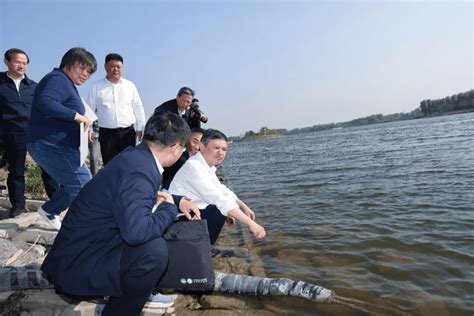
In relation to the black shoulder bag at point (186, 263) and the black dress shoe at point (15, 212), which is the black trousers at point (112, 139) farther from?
the black shoulder bag at point (186, 263)

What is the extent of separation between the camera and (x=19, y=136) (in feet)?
15.7

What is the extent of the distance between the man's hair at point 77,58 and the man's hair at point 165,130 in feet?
5.95

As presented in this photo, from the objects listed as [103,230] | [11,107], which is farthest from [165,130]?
[11,107]

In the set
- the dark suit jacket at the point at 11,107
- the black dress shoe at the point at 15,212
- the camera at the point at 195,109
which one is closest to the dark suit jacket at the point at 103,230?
the black dress shoe at the point at 15,212

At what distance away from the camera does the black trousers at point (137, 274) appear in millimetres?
2174

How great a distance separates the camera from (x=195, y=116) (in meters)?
5.70

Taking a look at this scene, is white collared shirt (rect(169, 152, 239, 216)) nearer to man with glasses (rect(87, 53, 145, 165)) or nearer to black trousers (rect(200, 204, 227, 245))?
black trousers (rect(200, 204, 227, 245))

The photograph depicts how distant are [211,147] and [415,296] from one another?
2360 millimetres

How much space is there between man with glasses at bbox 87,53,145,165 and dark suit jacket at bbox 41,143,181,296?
3258 mm

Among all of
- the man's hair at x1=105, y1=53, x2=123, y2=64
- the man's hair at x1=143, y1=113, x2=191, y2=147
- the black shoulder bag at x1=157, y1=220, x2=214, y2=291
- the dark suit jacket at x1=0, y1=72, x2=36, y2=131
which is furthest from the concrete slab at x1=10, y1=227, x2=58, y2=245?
the man's hair at x1=105, y1=53, x2=123, y2=64

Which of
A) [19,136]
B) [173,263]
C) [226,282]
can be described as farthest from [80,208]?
[19,136]

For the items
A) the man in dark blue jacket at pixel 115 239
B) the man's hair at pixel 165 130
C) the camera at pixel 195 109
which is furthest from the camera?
the camera at pixel 195 109

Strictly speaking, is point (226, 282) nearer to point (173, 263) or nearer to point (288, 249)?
point (173, 263)

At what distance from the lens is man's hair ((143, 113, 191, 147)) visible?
233 centimetres
